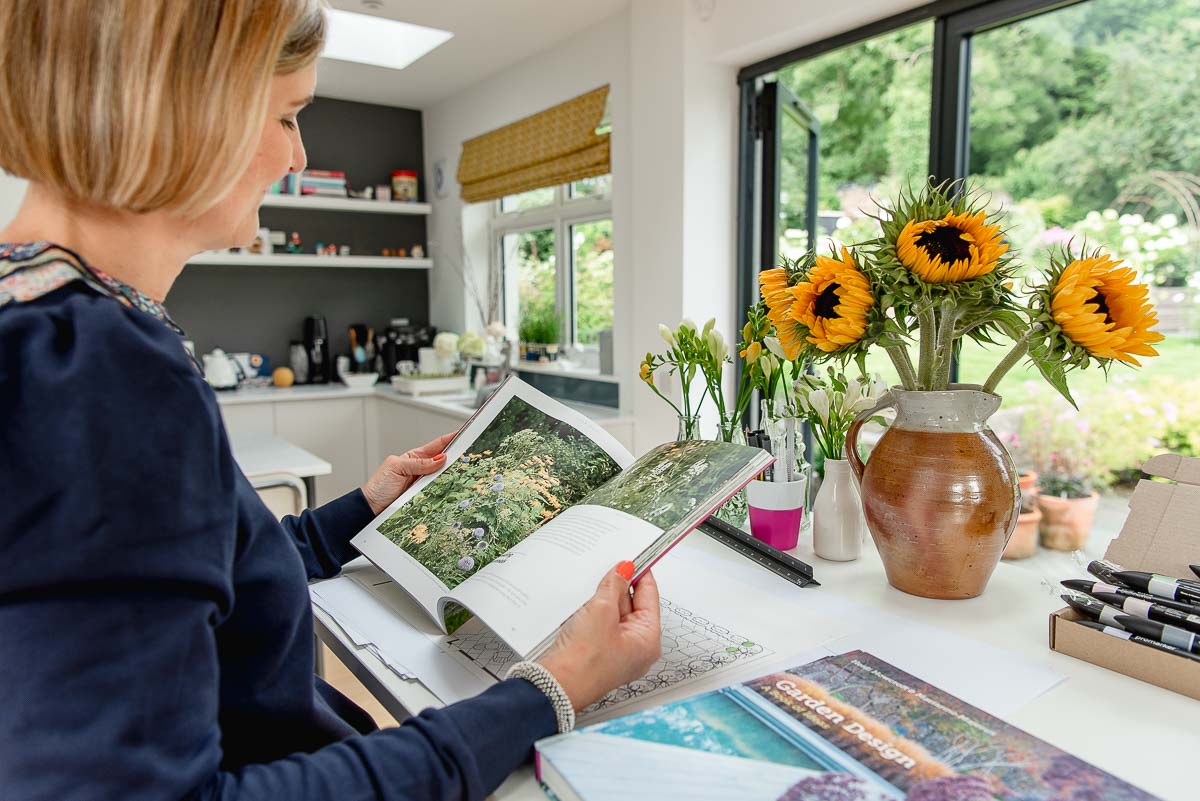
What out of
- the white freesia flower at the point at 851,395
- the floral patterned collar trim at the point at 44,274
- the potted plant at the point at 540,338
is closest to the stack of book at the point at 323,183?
the potted plant at the point at 540,338

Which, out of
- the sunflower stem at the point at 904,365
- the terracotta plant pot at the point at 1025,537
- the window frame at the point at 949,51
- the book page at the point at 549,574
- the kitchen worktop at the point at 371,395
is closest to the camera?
the book page at the point at 549,574

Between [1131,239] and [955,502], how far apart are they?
10.0 feet

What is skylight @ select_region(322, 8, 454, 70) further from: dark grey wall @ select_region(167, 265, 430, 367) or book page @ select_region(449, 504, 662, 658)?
book page @ select_region(449, 504, 662, 658)

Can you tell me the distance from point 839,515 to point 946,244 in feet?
1.33

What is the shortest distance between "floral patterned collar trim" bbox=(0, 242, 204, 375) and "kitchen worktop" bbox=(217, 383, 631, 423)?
8.80ft

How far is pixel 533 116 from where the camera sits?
3.81m

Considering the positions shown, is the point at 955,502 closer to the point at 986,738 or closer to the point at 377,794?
the point at 986,738

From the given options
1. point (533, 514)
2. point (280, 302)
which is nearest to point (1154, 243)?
point (533, 514)

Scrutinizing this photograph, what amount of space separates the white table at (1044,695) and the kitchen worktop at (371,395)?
88.7 inches

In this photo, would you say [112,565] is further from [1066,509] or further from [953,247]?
[1066,509]

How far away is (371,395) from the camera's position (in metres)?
4.27

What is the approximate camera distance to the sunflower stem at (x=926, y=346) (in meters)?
0.91

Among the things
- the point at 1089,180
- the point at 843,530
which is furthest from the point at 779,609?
the point at 1089,180

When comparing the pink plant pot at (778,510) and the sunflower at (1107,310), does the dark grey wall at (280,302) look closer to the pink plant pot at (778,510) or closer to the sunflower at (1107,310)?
the pink plant pot at (778,510)
